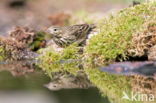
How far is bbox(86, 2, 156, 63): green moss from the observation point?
11500 millimetres

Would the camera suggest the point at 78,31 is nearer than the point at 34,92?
No

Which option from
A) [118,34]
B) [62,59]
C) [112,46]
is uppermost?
[118,34]

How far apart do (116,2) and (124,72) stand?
32.7 ft

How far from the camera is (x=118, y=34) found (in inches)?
463

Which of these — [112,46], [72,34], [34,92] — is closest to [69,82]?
[34,92]

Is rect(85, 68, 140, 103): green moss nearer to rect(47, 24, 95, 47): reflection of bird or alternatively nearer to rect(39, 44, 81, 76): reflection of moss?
rect(39, 44, 81, 76): reflection of moss

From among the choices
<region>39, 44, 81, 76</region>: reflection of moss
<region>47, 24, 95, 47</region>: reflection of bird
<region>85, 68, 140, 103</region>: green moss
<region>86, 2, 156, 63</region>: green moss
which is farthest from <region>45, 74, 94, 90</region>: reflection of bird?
<region>47, 24, 95, 47</region>: reflection of bird

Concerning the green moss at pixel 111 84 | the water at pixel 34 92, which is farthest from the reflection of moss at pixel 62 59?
the green moss at pixel 111 84

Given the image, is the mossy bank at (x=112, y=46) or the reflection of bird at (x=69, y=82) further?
the mossy bank at (x=112, y=46)

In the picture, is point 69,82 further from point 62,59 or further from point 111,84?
point 62,59

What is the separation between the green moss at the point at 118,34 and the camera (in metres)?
11.5

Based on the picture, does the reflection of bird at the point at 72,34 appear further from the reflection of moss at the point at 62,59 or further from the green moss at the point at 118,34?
the green moss at the point at 118,34

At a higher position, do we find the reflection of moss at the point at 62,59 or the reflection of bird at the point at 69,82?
the reflection of moss at the point at 62,59

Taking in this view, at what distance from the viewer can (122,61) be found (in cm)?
1133
